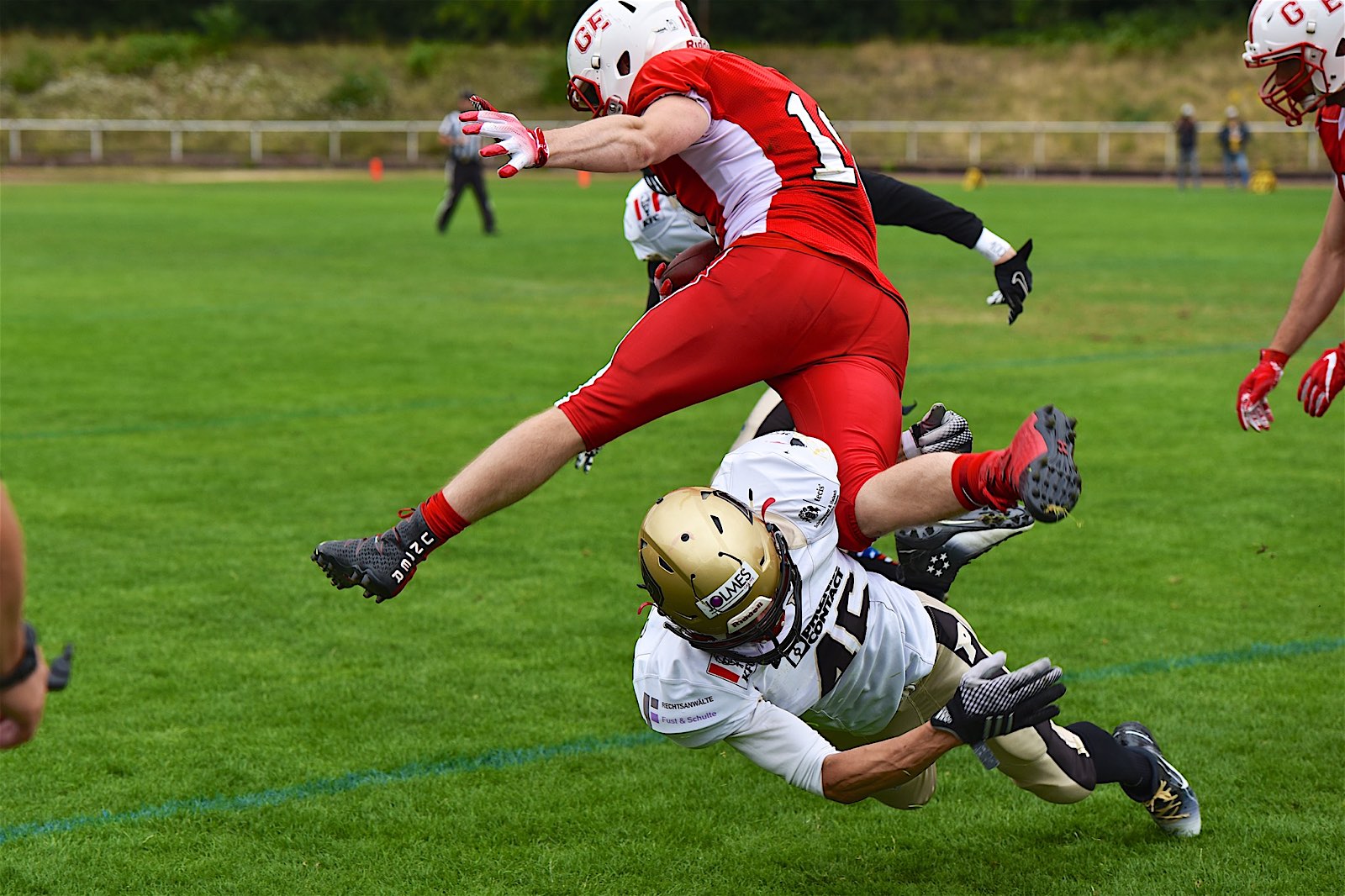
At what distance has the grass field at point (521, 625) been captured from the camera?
13.7 ft

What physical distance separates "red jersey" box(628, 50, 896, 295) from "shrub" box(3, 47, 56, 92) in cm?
5228

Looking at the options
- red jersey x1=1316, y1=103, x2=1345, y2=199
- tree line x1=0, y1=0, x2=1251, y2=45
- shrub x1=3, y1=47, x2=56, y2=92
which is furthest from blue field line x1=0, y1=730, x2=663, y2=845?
tree line x1=0, y1=0, x2=1251, y2=45

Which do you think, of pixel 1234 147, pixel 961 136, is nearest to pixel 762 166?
pixel 1234 147

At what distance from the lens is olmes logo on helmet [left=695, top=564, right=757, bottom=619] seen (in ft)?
10.9

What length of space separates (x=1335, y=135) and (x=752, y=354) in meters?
2.21

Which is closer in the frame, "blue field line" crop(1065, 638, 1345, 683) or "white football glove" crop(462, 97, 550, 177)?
"white football glove" crop(462, 97, 550, 177)

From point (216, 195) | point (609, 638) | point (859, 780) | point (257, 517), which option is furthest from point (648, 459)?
point (216, 195)

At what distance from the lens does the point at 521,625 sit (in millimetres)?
6113

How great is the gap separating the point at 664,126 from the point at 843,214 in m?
0.70

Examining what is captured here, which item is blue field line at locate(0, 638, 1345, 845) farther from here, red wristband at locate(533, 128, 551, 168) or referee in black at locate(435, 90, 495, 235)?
referee in black at locate(435, 90, 495, 235)

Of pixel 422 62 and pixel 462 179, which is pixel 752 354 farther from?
pixel 422 62

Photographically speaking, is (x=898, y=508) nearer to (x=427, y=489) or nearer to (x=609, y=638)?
(x=609, y=638)

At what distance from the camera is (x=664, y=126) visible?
4.43 m

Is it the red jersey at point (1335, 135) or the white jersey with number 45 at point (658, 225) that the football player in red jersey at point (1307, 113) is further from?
the white jersey with number 45 at point (658, 225)
